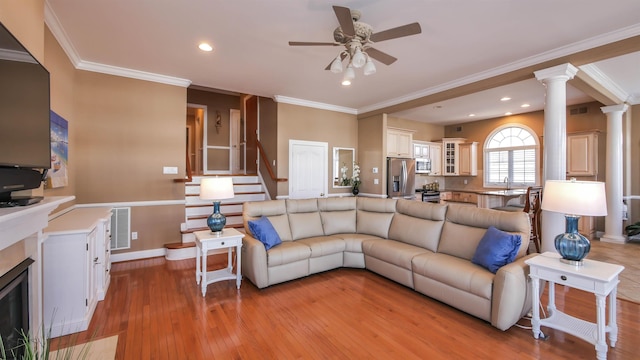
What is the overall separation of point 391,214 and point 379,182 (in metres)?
2.12

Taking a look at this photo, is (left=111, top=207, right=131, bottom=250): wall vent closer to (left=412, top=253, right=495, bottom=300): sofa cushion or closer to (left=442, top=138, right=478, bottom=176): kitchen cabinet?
(left=412, top=253, right=495, bottom=300): sofa cushion

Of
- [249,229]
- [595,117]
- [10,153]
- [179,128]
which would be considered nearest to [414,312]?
[249,229]

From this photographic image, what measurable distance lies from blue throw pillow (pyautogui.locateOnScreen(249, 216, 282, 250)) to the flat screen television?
2.10 metres

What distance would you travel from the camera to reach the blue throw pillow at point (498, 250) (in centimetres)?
274

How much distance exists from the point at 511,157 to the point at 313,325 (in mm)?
7049

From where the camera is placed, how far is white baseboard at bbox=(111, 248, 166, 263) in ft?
14.0

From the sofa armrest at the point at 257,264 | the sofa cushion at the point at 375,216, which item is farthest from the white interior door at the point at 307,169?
the sofa armrest at the point at 257,264

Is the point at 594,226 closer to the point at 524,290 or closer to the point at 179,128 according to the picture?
the point at 524,290

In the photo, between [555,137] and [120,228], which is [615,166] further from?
[120,228]

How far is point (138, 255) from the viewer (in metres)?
4.43

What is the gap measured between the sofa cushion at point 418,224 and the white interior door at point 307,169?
2.32m

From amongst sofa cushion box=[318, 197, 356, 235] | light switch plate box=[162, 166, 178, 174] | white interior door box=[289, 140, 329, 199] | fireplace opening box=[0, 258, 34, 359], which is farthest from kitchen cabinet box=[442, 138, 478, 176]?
fireplace opening box=[0, 258, 34, 359]

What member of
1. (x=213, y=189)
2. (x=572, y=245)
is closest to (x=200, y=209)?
(x=213, y=189)

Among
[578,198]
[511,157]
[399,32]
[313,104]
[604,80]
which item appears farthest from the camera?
[511,157]
